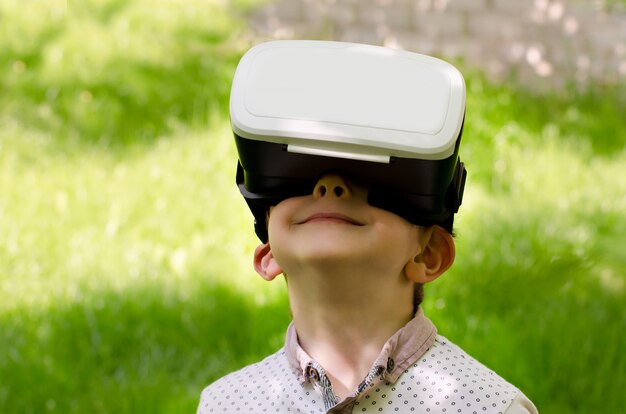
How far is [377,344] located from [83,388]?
1936 mm

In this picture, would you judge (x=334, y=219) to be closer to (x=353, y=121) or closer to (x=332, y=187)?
(x=332, y=187)

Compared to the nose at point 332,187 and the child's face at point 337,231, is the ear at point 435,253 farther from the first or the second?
the nose at point 332,187

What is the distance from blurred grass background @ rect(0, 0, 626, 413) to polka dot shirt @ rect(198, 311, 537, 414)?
0.53 meters

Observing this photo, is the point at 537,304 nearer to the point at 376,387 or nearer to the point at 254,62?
the point at 376,387

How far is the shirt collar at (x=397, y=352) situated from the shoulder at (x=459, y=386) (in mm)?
19

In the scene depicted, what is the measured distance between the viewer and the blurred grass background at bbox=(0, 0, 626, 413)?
3719 millimetres

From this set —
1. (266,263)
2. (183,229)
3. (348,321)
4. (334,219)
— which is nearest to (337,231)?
(334,219)

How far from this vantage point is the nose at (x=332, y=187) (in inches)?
78.0

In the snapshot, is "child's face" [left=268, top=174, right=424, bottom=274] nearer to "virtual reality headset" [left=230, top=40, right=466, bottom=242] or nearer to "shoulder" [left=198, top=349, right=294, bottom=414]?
"virtual reality headset" [left=230, top=40, right=466, bottom=242]

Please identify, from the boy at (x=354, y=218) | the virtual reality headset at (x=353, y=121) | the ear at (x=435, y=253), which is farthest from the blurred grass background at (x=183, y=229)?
the virtual reality headset at (x=353, y=121)

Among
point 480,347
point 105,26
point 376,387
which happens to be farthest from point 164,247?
point 376,387

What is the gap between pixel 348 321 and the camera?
2.09 m

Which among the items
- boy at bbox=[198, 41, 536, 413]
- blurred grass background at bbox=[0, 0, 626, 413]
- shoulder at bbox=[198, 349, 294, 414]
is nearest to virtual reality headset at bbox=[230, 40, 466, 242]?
boy at bbox=[198, 41, 536, 413]

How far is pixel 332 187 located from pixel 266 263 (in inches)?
13.4
